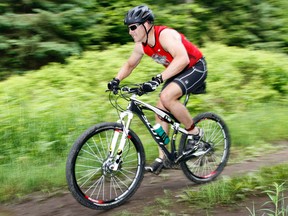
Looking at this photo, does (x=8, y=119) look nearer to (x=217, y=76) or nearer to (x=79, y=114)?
(x=79, y=114)

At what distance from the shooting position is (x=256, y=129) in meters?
7.79

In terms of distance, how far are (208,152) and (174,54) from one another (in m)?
1.59

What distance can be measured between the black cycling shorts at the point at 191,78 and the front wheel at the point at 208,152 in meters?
0.59

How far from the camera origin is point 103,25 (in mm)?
11562

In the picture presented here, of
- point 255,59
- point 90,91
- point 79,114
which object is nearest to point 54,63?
point 90,91

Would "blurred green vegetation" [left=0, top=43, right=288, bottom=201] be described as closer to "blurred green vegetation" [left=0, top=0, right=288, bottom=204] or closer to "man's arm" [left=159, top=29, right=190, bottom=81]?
"blurred green vegetation" [left=0, top=0, right=288, bottom=204]

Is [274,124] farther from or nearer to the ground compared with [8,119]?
nearer to the ground

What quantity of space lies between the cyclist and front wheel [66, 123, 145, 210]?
28 centimetres

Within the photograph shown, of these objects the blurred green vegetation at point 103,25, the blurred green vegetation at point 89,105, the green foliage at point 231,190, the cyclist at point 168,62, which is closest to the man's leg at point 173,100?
the cyclist at point 168,62

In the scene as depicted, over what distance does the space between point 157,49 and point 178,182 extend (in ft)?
5.81

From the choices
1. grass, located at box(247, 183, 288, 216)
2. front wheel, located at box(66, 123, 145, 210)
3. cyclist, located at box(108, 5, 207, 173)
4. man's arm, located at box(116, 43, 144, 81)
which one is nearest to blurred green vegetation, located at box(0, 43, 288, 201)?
front wheel, located at box(66, 123, 145, 210)

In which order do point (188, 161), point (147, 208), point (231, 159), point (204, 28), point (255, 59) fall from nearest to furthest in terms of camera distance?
point (147, 208)
point (188, 161)
point (231, 159)
point (255, 59)
point (204, 28)

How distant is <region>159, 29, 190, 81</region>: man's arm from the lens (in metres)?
4.91

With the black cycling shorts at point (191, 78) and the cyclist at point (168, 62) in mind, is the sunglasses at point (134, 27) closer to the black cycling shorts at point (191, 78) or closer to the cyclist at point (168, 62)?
the cyclist at point (168, 62)
